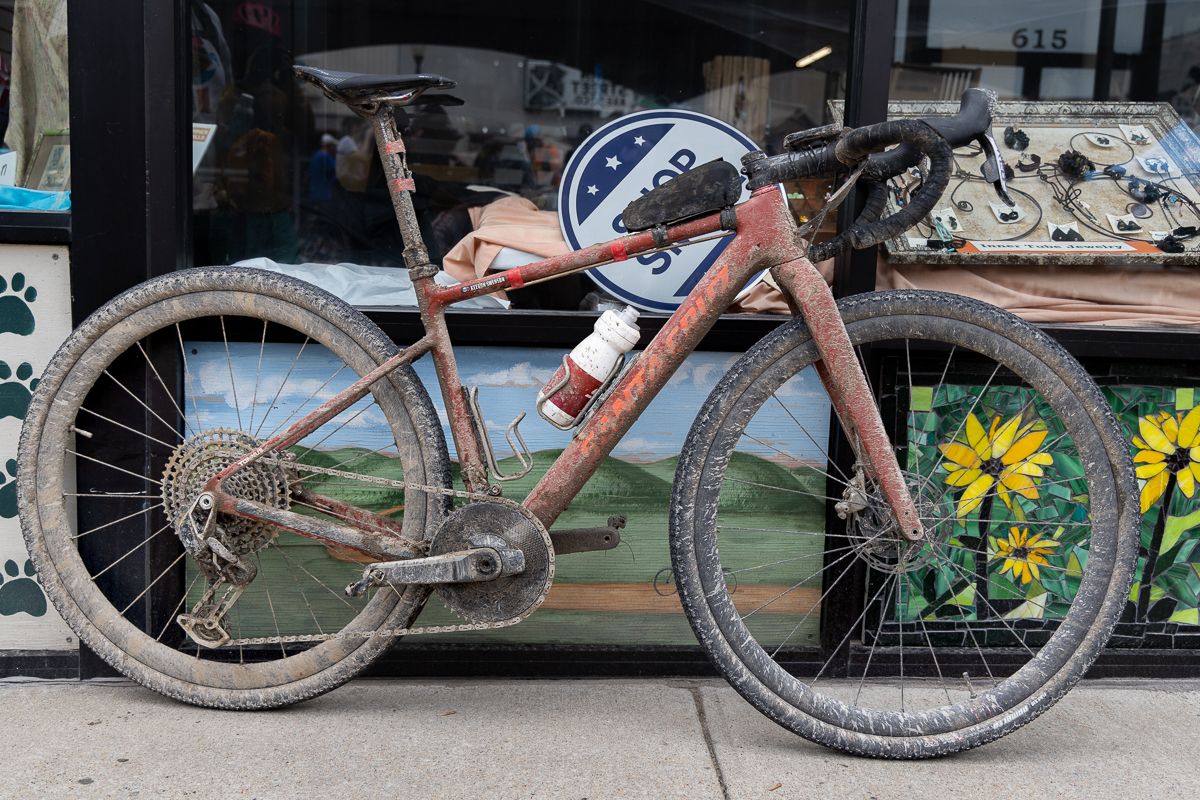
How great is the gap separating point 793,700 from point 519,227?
1617 mm

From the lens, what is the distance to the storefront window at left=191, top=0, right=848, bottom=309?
3430 millimetres

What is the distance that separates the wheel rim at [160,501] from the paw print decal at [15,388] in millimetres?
192

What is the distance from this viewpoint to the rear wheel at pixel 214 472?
9.51ft

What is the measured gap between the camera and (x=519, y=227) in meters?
3.43

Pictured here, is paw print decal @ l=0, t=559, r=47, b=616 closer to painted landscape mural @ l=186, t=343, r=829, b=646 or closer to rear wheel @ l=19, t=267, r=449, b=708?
rear wheel @ l=19, t=267, r=449, b=708

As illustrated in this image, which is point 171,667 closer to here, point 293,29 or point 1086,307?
point 293,29

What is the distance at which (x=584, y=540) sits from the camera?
2895mm

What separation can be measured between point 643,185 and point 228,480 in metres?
1.44

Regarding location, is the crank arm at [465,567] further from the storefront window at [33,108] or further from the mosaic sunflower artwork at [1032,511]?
the storefront window at [33,108]

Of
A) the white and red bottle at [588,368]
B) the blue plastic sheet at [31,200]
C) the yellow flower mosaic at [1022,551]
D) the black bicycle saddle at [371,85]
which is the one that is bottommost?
the yellow flower mosaic at [1022,551]

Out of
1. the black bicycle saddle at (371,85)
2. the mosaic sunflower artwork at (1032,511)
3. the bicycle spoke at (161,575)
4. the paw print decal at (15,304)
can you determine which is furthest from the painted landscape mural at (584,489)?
the black bicycle saddle at (371,85)

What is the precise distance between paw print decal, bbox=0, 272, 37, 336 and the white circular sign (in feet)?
5.01

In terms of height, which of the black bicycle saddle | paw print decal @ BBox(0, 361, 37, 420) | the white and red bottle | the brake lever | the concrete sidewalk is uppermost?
the black bicycle saddle

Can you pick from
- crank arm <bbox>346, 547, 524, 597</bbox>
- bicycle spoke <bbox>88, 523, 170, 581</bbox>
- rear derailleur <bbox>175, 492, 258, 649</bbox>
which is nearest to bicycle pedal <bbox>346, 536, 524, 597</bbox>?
crank arm <bbox>346, 547, 524, 597</bbox>
